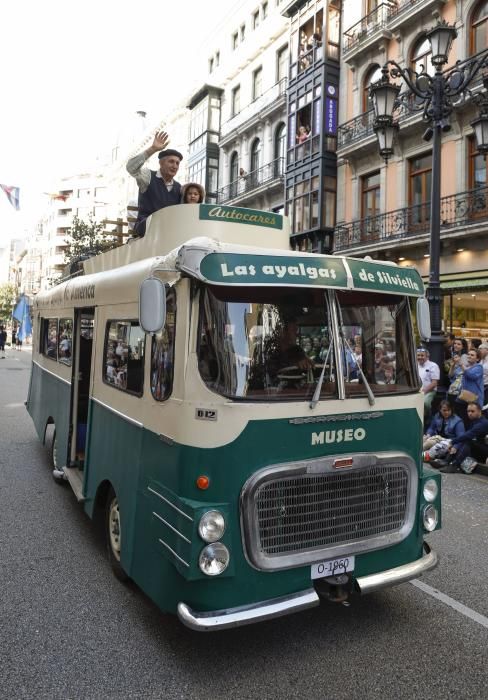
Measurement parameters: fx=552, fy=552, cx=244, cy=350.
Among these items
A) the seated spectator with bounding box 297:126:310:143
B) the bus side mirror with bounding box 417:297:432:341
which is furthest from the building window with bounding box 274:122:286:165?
the bus side mirror with bounding box 417:297:432:341

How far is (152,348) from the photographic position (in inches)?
154

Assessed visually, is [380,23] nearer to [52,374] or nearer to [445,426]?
[445,426]

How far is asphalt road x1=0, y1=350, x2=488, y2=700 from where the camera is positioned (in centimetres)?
316

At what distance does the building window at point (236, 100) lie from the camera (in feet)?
109

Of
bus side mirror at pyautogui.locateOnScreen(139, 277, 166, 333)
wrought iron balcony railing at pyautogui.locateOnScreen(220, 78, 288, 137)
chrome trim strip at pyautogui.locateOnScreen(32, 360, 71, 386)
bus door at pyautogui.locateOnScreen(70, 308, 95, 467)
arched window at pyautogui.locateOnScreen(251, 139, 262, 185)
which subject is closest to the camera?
bus side mirror at pyautogui.locateOnScreen(139, 277, 166, 333)

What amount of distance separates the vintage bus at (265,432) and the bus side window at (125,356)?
0.03 metres

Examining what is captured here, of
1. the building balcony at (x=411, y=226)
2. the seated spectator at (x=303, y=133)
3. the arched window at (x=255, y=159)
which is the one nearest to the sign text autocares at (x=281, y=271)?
the building balcony at (x=411, y=226)

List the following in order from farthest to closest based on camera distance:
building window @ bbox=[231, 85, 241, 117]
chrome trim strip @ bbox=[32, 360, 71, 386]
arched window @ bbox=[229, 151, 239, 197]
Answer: building window @ bbox=[231, 85, 241, 117] → arched window @ bbox=[229, 151, 239, 197] → chrome trim strip @ bbox=[32, 360, 71, 386]

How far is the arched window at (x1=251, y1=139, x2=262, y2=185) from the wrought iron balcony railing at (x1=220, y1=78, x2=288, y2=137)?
153 cm

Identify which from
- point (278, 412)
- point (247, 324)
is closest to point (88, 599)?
point (278, 412)

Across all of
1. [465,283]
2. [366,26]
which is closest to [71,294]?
[465,283]

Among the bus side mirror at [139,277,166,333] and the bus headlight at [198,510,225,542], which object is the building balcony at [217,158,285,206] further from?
the bus headlight at [198,510,225,542]

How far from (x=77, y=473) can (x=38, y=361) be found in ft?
12.3

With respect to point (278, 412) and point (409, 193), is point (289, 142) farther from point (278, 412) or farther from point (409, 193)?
point (278, 412)
